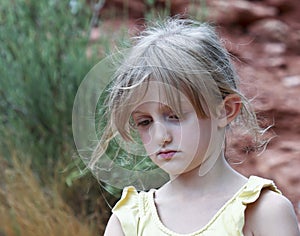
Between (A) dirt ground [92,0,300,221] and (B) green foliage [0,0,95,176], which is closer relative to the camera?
(B) green foliage [0,0,95,176]

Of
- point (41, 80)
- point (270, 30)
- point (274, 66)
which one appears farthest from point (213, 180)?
point (270, 30)

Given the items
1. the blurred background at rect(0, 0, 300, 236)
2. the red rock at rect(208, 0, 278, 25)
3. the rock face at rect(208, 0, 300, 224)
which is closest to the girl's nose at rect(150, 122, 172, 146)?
the blurred background at rect(0, 0, 300, 236)

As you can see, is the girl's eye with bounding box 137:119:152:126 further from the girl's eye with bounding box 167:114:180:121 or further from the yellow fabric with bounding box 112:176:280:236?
the yellow fabric with bounding box 112:176:280:236

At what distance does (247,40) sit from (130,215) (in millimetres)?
3335

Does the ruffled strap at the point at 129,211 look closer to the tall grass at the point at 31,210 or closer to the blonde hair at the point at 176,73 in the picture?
the blonde hair at the point at 176,73

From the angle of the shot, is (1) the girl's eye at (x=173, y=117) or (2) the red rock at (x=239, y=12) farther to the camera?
(2) the red rock at (x=239, y=12)

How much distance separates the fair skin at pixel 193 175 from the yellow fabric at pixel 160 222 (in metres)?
A: 0.02

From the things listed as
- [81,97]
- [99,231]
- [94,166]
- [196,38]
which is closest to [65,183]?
[99,231]

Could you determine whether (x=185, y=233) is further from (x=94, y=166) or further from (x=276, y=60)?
(x=276, y=60)

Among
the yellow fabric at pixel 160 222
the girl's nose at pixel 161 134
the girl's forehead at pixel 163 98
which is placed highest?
the girl's forehead at pixel 163 98

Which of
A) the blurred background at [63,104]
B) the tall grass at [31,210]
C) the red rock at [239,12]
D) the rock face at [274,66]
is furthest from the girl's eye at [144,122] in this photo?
the red rock at [239,12]

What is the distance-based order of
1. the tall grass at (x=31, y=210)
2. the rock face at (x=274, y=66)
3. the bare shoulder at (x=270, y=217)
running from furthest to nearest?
the rock face at (x=274, y=66) < the tall grass at (x=31, y=210) < the bare shoulder at (x=270, y=217)

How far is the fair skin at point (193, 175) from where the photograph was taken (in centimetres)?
169

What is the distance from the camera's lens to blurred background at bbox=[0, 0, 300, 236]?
365 centimetres
